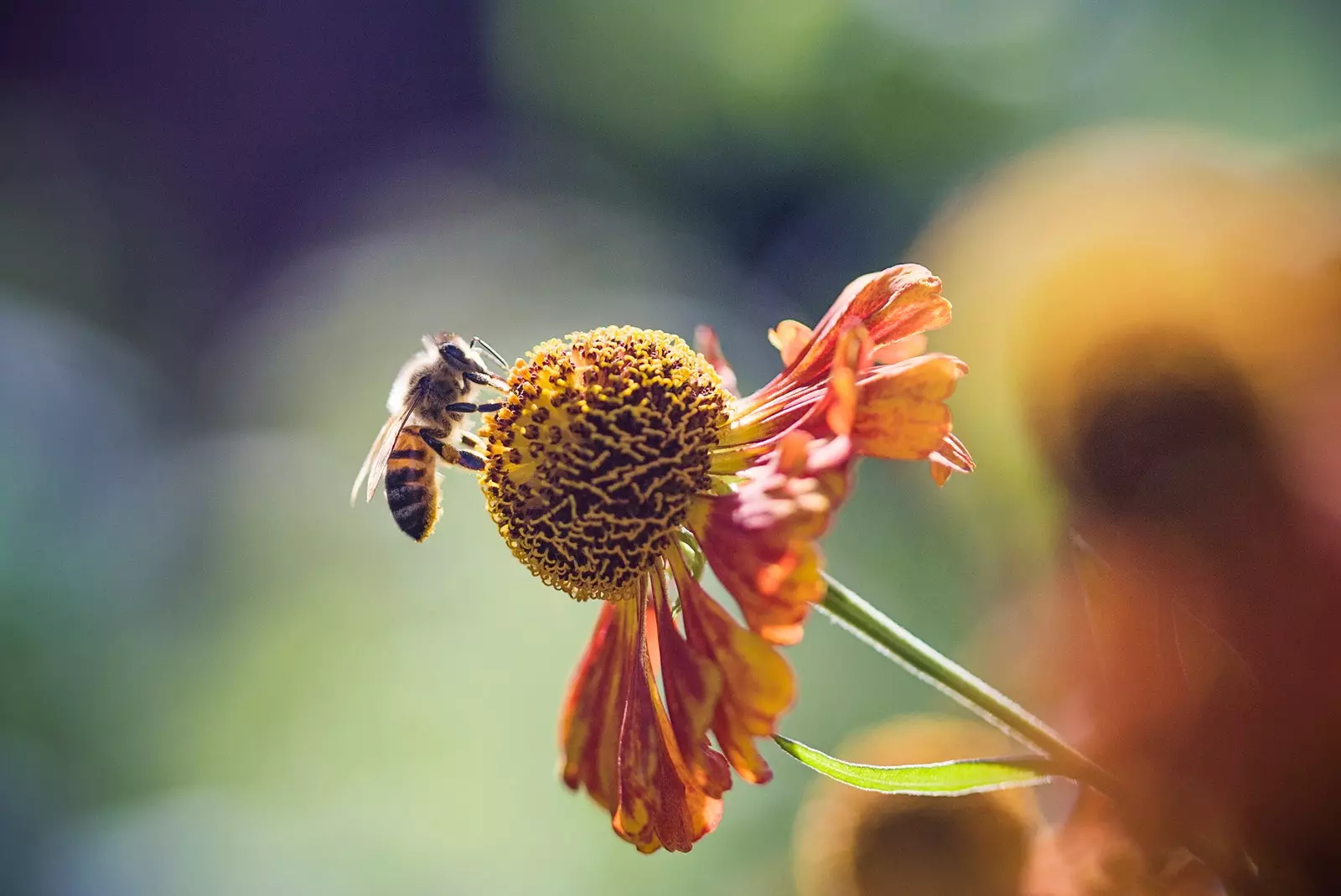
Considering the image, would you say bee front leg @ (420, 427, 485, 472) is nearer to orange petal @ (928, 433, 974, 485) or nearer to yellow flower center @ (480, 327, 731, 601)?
yellow flower center @ (480, 327, 731, 601)

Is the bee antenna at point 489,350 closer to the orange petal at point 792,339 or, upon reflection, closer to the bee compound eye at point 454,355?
the bee compound eye at point 454,355

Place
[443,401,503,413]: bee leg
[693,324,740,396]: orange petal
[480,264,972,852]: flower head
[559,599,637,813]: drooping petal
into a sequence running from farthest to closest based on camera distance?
[443,401,503,413]: bee leg, [693,324,740,396]: orange petal, [559,599,637,813]: drooping petal, [480,264,972,852]: flower head

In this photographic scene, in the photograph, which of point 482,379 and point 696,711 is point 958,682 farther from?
point 482,379

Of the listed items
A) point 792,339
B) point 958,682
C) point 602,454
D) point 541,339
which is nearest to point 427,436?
point 602,454

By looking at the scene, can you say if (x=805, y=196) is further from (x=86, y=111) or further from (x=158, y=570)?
(x=86, y=111)

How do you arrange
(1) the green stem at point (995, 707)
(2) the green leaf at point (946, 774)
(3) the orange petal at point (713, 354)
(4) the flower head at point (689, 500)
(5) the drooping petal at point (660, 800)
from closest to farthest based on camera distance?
(1) the green stem at point (995, 707) < (2) the green leaf at point (946, 774) < (4) the flower head at point (689, 500) < (5) the drooping petal at point (660, 800) < (3) the orange petal at point (713, 354)

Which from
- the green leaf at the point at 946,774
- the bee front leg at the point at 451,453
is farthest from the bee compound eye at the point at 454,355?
the green leaf at the point at 946,774

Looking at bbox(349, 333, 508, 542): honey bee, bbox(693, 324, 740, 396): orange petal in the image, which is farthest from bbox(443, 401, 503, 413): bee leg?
bbox(693, 324, 740, 396): orange petal
